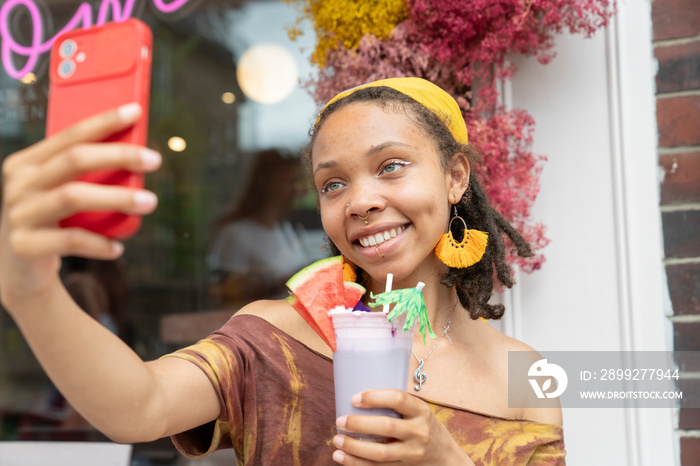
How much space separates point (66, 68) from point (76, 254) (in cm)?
31

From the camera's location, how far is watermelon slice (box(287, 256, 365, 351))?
148cm

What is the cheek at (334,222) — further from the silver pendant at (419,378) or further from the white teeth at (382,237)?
the silver pendant at (419,378)

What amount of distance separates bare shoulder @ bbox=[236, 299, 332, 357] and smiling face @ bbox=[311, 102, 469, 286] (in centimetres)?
25

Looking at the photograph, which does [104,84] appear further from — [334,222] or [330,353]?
[330,353]

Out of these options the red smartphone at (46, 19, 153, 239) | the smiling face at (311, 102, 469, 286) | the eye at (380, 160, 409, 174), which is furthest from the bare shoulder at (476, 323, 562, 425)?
the red smartphone at (46, 19, 153, 239)

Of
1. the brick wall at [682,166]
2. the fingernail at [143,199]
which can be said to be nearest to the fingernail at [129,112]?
the fingernail at [143,199]

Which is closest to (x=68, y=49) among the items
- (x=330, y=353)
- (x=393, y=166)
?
(x=393, y=166)

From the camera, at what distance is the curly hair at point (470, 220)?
5.87ft

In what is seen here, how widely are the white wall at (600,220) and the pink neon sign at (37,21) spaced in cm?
203

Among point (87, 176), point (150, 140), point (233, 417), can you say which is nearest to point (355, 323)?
point (233, 417)

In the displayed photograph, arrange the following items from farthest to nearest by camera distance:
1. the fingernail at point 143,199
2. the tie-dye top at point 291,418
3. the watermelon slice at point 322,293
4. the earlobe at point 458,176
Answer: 1. the earlobe at point 458,176
2. the tie-dye top at point 291,418
3. the watermelon slice at point 322,293
4. the fingernail at point 143,199

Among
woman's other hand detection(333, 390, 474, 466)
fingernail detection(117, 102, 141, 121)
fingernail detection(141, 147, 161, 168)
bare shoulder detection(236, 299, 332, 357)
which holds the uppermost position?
fingernail detection(117, 102, 141, 121)

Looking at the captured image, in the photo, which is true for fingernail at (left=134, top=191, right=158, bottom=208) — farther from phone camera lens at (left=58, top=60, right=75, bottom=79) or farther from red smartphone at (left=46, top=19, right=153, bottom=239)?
phone camera lens at (left=58, top=60, right=75, bottom=79)

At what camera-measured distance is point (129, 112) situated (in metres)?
0.89
